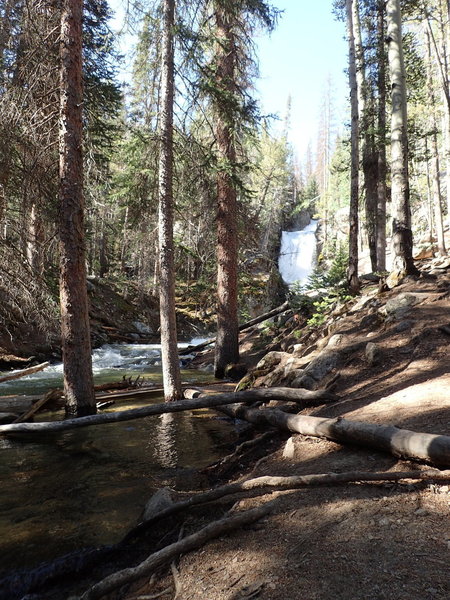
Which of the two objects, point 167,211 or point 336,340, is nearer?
point 336,340

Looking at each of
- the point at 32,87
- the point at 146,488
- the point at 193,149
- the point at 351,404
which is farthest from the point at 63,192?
the point at 351,404

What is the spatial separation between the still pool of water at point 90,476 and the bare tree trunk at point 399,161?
6.17 meters

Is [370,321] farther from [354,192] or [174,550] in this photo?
[174,550]

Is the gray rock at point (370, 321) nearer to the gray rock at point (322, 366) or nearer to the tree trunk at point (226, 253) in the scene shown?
the gray rock at point (322, 366)

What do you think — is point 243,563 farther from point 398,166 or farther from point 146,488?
point 398,166

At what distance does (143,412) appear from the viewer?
245 inches

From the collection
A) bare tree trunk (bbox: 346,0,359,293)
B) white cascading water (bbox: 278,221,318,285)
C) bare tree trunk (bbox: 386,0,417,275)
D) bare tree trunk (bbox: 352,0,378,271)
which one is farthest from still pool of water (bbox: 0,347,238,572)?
white cascading water (bbox: 278,221,318,285)

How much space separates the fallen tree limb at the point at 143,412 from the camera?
6.01m

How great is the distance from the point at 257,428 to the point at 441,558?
4431 millimetres

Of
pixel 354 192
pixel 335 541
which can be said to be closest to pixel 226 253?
pixel 354 192

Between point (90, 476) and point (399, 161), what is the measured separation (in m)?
9.78

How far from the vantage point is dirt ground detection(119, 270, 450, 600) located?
2168 mm

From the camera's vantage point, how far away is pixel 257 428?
654 cm

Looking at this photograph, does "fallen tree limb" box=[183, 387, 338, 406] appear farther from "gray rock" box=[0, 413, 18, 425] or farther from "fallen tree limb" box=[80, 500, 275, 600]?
"gray rock" box=[0, 413, 18, 425]
